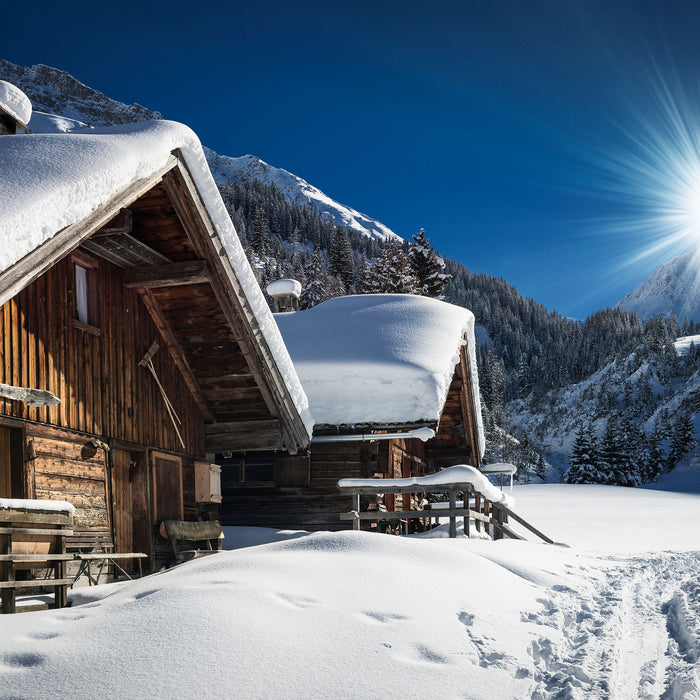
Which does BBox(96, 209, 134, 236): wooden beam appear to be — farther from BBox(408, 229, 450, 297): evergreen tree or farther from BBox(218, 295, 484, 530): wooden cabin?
BBox(408, 229, 450, 297): evergreen tree

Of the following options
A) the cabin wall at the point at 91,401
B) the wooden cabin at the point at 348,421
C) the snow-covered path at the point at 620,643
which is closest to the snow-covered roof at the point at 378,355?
the wooden cabin at the point at 348,421

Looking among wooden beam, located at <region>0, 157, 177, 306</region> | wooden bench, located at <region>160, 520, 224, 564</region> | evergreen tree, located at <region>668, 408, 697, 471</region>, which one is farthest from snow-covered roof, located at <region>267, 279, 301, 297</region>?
evergreen tree, located at <region>668, 408, 697, 471</region>

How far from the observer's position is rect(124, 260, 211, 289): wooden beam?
388 inches

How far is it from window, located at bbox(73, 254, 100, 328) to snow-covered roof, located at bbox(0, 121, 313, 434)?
2023 mm

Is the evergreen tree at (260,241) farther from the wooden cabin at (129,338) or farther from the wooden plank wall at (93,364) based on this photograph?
the wooden plank wall at (93,364)

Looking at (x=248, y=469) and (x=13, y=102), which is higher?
(x=13, y=102)

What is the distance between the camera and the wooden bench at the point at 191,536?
36.4 feet

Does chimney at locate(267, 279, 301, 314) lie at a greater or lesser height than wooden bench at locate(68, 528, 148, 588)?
greater

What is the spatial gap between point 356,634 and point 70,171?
175 inches

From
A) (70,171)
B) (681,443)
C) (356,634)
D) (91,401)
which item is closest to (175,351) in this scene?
(91,401)

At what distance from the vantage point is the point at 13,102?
8617 mm

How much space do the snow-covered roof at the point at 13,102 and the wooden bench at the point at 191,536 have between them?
241 inches

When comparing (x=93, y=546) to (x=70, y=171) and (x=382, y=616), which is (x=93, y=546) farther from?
(x=382, y=616)

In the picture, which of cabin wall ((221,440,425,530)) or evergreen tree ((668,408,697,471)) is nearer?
cabin wall ((221,440,425,530))
